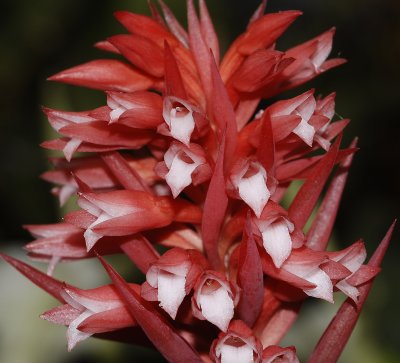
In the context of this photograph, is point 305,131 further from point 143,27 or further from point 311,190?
point 143,27

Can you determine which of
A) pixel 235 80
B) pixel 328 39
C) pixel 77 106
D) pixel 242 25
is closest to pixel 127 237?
pixel 235 80

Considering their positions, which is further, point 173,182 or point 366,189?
point 366,189

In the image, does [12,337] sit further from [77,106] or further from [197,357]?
[197,357]

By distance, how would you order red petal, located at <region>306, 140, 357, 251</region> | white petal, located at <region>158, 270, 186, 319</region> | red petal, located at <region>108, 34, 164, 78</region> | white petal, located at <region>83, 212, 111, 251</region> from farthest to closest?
1. red petal, located at <region>306, 140, 357, 251</region>
2. red petal, located at <region>108, 34, 164, 78</region>
3. white petal, located at <region>83, 212, 111, 251</region>
4. white petal, located at <region>158, 270, 186, 319</region>

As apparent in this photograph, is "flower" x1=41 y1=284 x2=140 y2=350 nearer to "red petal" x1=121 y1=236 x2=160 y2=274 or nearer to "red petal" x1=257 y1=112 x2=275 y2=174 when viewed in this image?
"red petal" x1=121 y1=236 x2=160 y2=274

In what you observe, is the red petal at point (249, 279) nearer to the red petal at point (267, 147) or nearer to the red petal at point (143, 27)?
the red petal at point (267, 147)

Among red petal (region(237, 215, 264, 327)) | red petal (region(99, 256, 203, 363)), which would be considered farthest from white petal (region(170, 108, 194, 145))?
red petal (region(99, 256, 203, 363))
